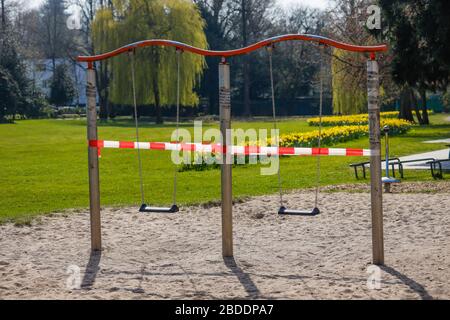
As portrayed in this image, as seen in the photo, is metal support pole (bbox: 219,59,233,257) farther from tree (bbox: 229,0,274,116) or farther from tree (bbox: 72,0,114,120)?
tree (bbox: 229,0,274,116)

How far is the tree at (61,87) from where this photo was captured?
Result: 6400 centimetres

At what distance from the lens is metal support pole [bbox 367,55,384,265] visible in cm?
702

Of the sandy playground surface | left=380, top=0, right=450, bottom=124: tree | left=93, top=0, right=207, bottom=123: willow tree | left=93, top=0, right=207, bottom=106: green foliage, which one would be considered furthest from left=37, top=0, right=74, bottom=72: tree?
the sandy playground surface

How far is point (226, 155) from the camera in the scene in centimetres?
752

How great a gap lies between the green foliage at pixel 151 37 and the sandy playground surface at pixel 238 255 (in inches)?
1365

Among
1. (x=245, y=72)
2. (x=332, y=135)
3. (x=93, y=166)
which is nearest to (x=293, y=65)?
(x=245, y=72)

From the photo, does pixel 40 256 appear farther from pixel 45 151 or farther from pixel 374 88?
pixel 45 151

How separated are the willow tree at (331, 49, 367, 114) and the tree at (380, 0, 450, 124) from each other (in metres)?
12.6

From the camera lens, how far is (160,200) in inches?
488

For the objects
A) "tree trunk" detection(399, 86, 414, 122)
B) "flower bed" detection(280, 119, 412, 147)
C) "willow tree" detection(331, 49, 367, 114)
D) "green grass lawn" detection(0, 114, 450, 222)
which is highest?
"willow tree" detection(331, 49, 367, 114)

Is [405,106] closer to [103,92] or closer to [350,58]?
[350,58]

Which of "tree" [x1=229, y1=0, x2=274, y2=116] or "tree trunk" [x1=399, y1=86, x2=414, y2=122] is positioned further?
"tree" [x1=229, y1=0, x2=274, y2=116]

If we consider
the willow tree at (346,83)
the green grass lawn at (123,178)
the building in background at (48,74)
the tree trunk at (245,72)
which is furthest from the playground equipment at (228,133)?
the building in background at (48,74)

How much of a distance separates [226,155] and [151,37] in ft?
136
